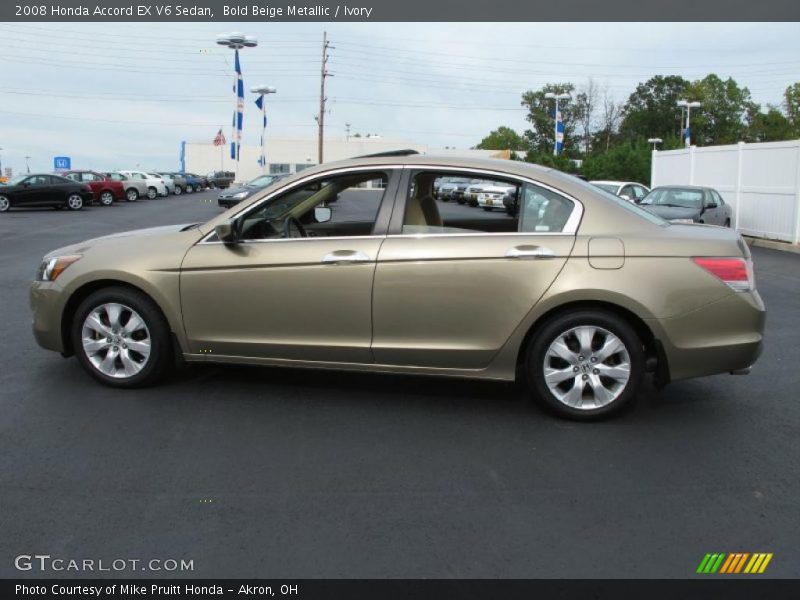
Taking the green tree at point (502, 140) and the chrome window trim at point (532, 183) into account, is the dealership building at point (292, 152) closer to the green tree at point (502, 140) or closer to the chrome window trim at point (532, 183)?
the green tree at point (502, 140)

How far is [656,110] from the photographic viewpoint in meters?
101

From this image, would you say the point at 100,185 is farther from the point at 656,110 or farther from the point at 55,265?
the point at 656,110

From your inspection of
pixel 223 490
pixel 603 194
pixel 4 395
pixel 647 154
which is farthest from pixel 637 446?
pixel 647 154

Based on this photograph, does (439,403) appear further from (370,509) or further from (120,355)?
(120,355)

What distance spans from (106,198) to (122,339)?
34372 mm

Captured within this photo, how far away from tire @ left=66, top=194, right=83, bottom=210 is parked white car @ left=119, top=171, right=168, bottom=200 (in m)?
12.1

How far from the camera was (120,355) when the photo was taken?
5488 mm

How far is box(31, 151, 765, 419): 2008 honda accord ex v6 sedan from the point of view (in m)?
4.83

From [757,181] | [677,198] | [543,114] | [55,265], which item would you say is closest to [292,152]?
[543,114]

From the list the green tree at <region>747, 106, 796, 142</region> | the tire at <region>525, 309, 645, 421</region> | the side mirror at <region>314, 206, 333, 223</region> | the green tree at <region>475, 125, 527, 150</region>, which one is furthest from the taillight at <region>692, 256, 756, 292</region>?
the green tree at <region>475, 125, 527, 150</region>

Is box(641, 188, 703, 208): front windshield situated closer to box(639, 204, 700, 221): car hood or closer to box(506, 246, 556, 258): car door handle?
box(639, 204, 700, 221): car hood

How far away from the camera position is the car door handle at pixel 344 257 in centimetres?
503

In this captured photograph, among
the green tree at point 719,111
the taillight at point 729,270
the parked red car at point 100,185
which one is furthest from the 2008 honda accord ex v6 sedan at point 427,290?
the green tree at point 719,111

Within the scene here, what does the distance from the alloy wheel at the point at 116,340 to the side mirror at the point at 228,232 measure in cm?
84
